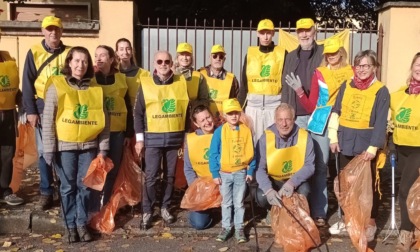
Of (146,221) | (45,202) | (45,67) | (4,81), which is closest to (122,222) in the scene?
(146,221)

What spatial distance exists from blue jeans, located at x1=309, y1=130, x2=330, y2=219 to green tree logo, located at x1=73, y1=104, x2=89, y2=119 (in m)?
2.21

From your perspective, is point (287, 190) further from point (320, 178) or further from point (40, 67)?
point (40, 67)

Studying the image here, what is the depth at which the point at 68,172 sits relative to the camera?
4758 millimetres

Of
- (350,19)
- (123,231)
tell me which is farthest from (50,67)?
(350,19)

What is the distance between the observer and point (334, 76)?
4949 millimetres

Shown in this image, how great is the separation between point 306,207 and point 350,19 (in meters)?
11.4

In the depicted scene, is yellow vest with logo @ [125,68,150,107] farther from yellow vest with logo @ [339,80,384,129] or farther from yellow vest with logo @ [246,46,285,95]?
yellow vest with logo @ [339,80,384,129]

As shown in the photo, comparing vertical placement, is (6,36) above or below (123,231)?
above

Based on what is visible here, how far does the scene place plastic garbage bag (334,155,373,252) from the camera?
4723 mm

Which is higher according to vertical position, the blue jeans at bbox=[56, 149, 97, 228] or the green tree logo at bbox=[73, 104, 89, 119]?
the green tree logo at bbox=[73, 104, 89, 119]

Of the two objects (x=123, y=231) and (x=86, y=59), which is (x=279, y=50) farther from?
(x=123, y=231)

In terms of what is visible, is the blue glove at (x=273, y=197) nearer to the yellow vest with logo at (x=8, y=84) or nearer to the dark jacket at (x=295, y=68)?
the dark jacket at (x=295, y=68)

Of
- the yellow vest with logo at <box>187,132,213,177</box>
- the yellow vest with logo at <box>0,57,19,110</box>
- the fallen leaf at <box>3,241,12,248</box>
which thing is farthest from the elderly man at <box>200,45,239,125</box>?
the fallen leaf at <box>3,241,12,248</box>

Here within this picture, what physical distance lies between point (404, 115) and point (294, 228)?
1403 mm
